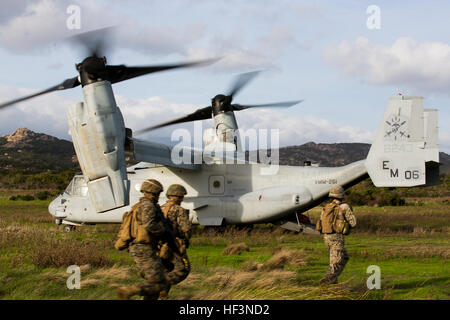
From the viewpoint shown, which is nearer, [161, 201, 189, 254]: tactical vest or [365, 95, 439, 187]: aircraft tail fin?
[161, 201, 189, 254]: tactical vest

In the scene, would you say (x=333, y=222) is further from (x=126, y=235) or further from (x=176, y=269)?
(x=126, y=235)

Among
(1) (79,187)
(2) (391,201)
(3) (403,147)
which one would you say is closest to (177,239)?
(3) (403,147)

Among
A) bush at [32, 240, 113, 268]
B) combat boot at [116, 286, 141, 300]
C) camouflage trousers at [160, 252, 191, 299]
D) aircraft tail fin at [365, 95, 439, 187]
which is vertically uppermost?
aircraft tail fin at [365, 95, 439, 187]

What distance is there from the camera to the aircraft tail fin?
17594 mm

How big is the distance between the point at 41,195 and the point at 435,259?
40.0 m

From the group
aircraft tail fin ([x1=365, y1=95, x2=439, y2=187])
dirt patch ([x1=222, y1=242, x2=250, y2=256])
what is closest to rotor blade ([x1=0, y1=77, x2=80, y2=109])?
dirt patch ([x1=222, y1=242, x2=250, y2=256])

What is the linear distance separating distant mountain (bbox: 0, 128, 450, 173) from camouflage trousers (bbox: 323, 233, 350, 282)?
103888 mm

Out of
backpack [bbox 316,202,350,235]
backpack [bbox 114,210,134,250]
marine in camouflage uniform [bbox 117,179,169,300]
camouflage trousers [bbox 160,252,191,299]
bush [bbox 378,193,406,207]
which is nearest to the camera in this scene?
marine in camouflage uniform [bbox 117,179,169,300]

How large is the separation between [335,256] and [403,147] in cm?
939

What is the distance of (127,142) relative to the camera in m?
18.3

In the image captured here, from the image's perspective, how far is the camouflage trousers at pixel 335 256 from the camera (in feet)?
31.3

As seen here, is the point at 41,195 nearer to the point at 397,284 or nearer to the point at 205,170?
the point at 205,170

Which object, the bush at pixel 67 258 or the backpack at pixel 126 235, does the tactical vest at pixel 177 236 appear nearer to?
the backpack at pixel 126 235

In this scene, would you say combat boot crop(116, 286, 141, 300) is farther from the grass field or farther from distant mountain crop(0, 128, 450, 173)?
distant mountain crop(0, 128, 450, 173)
